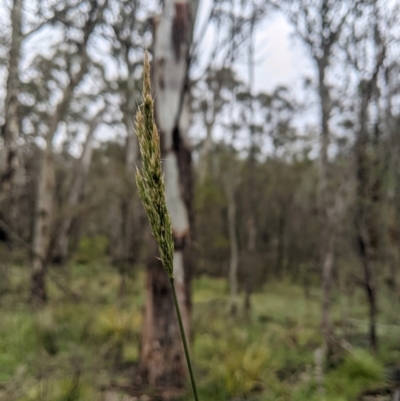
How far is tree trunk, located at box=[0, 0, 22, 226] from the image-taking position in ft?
18.4

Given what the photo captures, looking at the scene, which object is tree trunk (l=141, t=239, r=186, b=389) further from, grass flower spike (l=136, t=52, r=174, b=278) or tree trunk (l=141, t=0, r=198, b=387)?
grass flower spike (l=136, t=52, r=174, b=278)

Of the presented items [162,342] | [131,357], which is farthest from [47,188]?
[162,342]

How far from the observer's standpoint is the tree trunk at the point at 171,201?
4.05 m

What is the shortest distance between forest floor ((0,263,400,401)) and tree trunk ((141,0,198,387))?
1.33ft

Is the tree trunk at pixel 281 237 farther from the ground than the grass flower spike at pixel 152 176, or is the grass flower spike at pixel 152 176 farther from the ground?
the tree trunk at pixel 281 237

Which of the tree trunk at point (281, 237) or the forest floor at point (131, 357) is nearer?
the forest floor at point (131, 357)

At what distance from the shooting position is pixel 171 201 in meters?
4.08

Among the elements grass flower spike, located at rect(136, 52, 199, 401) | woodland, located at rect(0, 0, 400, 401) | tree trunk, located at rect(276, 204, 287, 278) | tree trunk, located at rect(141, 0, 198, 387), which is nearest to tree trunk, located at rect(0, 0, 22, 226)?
woodland, located at rect(0, 0, 400, 401)

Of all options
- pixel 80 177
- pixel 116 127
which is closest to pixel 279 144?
pixel 116 127

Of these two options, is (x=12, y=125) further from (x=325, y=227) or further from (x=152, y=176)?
(x=152, y=176)

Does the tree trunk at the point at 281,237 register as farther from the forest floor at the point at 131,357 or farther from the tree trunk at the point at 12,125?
the tree trunk at the point at 12,125

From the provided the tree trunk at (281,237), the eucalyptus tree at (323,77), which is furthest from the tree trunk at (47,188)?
the tree trunk at (281,237)

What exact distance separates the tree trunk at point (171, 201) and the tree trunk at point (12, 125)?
100 inches

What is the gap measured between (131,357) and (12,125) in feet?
12.4
